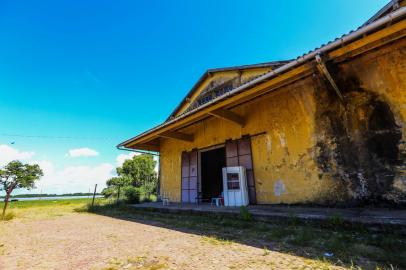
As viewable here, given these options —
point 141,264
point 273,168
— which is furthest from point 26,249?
point 273,168

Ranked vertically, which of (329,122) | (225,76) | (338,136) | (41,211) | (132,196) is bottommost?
(41,211)

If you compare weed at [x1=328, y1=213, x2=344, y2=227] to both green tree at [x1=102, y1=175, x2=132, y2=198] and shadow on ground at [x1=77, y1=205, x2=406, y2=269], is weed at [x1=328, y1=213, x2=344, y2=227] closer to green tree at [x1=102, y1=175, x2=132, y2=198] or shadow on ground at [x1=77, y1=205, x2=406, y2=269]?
shadow on ground at [x1=77, y1=205, x2=406, y2=269]

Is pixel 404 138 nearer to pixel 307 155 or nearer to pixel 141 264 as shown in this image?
pixel 307 155

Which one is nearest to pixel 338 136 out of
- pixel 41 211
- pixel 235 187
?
pixel 235 187

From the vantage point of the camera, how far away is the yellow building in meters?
3.93

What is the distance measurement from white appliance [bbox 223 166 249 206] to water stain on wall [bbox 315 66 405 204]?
2.16 meters

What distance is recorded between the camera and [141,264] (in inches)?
88.7

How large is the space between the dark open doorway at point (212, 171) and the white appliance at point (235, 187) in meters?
2.76

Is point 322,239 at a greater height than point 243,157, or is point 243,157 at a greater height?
point 243,157

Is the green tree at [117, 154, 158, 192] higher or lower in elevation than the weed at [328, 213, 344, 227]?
higher

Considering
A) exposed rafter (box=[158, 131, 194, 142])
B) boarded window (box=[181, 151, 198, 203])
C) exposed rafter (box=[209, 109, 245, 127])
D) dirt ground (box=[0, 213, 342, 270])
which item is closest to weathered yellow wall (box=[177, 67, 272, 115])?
exposed rafter (box=[209, 109, 245, 127])

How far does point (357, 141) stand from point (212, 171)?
7.10 metres

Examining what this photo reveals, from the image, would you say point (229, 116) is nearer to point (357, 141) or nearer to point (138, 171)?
point (357, 141)

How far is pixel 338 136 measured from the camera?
4.75m
